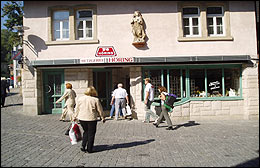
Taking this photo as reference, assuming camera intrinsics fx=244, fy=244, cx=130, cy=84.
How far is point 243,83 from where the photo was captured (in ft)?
38.0

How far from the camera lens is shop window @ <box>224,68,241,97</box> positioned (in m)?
11.8

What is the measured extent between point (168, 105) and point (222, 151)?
322 cm

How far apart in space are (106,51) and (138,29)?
5.92 ft

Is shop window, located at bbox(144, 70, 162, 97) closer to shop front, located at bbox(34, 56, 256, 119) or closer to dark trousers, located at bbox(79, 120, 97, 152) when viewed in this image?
shop front, located at bbox(34, 56, 256, 119)

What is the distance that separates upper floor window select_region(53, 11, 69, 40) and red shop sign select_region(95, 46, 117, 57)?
73.6 inches

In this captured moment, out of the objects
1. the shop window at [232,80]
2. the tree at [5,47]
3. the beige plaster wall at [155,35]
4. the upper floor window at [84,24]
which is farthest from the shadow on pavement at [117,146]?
the upper floor window at [84,24]

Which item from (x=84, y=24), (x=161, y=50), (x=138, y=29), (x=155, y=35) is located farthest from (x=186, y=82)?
(x=84, y=24)

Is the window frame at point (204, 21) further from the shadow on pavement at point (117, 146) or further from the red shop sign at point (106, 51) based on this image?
the shadow on pavement at point (117, 146)

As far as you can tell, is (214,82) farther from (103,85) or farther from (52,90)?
(52,90)

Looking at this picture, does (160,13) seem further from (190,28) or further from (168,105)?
(168,105)

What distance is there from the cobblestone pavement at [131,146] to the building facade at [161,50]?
256 cm

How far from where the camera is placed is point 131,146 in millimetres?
6598

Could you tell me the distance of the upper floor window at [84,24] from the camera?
12.0 meters

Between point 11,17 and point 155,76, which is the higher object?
point 11,17
